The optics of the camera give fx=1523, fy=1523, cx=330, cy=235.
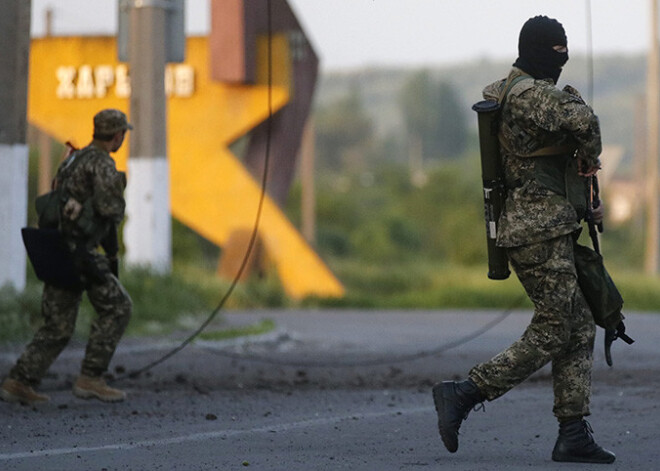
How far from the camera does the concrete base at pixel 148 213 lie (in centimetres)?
1683

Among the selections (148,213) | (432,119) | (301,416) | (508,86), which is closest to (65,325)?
(301,416)

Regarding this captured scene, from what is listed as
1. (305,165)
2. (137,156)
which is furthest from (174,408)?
(305,165)

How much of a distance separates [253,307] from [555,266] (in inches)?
774

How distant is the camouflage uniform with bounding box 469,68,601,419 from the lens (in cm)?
682

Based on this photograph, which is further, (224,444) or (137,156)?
(137,156)

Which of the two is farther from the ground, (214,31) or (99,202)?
(214,31)

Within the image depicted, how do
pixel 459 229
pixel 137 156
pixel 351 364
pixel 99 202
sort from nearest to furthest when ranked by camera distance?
pixel 99 202
pixel 351 364
pixel 137 156
pixel 459 229

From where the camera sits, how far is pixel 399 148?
18288 centimetres

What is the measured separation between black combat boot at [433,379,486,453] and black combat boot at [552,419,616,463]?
406mm

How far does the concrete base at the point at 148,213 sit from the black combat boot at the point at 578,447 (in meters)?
10.5

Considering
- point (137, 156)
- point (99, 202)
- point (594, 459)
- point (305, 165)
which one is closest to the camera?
point (594, 459)

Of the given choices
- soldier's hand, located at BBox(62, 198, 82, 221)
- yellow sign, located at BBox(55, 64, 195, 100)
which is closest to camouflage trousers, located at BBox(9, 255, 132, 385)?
soldier's hand, located at BBox(62, 198, 82, 221)

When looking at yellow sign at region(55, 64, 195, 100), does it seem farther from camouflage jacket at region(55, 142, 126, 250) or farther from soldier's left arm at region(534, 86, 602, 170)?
soldier's left arm at region(534, 86, 602, 170)

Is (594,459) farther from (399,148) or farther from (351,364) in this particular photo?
(399,148)
